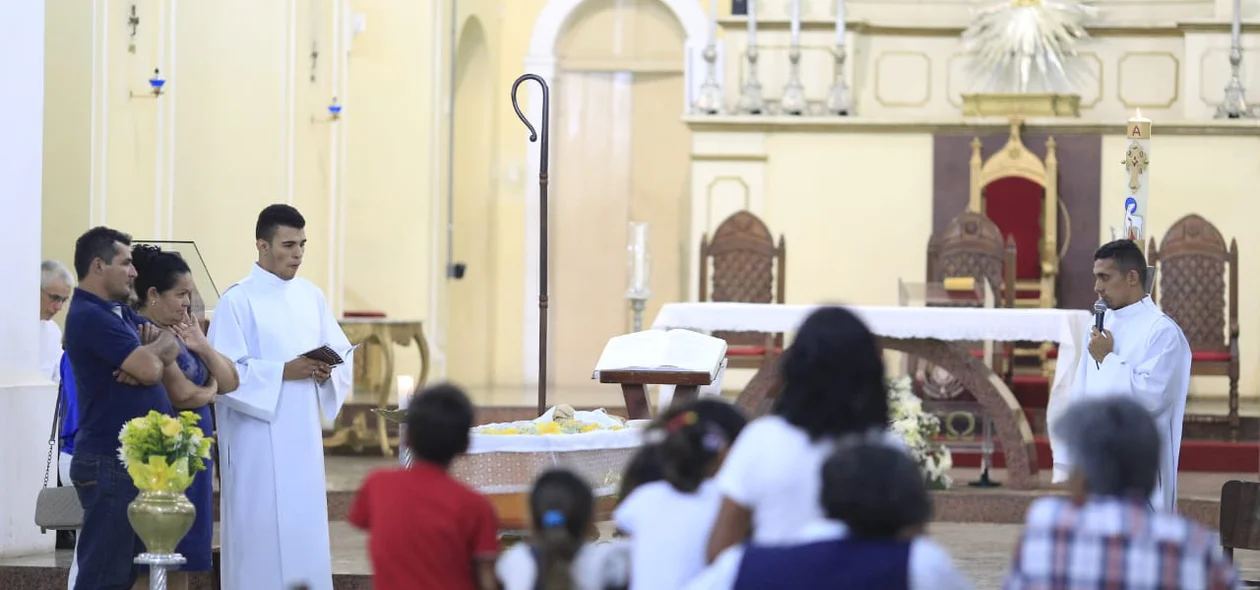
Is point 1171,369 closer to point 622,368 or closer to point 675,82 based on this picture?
point 622,368

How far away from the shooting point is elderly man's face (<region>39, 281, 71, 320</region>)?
7.70 metres

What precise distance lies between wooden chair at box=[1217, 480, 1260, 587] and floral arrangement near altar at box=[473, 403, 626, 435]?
79.8 inches

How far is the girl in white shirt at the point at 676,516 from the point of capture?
351 cm

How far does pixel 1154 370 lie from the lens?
19.3 feet

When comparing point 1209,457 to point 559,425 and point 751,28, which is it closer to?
point 751,28

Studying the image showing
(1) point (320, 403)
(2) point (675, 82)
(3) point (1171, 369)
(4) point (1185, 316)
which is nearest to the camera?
(3) point (1171, 369)

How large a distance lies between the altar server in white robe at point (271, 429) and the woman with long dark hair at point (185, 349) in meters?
0.26

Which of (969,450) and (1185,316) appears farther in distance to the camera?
(1185,316)

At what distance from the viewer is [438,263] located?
45.9 feet

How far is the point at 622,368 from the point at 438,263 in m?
7.56

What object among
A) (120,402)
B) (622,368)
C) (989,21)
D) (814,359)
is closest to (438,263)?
(989,21)

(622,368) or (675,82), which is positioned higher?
(675,82)

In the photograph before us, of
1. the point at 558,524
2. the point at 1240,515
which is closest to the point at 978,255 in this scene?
the point at 1240,515

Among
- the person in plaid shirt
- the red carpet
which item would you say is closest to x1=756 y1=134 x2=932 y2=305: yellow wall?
the red carpet
